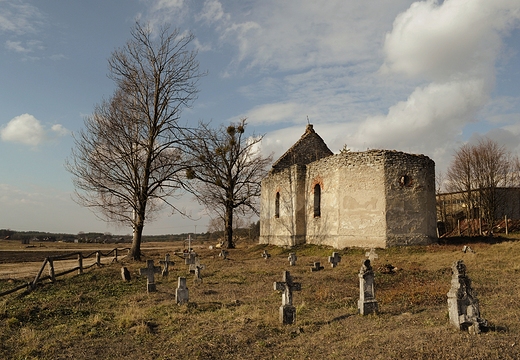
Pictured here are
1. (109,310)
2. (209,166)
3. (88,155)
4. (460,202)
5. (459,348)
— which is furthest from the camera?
(460,202)

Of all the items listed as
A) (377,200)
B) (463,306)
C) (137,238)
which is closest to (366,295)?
(463,306)

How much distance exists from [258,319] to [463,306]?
393cm

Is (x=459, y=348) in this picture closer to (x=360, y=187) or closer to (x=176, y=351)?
(x=176, y=351)

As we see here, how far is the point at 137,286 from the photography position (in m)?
13.4

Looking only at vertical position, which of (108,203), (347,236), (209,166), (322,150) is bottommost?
(347,236)

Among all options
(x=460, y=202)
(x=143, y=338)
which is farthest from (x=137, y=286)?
(x=460, y=202)

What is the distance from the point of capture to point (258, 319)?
822 centimetres

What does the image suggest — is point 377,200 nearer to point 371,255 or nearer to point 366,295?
point 371,255

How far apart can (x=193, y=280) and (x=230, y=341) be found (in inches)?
301

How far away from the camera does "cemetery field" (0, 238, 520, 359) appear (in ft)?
20.4

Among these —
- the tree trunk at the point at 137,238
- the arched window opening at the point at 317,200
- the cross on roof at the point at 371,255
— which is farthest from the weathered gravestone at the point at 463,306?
the tree trunk at the point at 137,238

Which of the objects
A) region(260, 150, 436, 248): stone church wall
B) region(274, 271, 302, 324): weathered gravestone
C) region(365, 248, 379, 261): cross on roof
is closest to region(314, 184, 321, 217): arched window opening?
region(260, 150, 436, 248): stone church wall

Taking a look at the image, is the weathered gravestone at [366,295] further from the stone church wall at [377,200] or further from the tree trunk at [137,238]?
the tree trunk at [137,238]

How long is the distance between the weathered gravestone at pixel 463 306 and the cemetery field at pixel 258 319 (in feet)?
0.69
